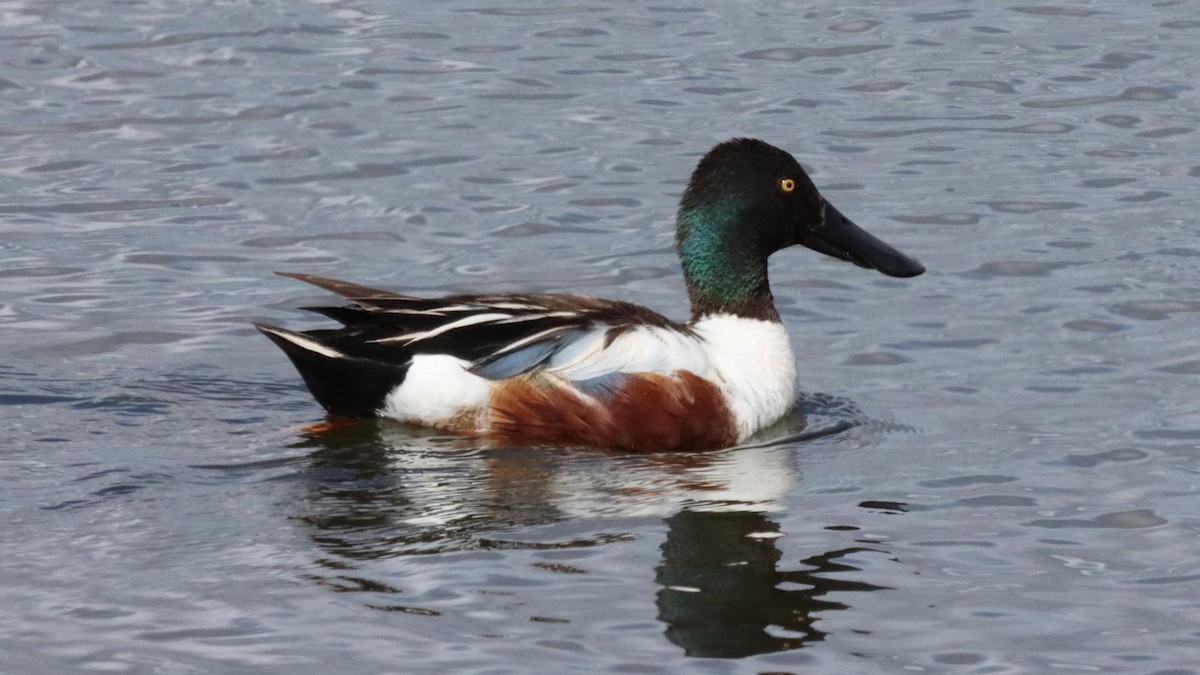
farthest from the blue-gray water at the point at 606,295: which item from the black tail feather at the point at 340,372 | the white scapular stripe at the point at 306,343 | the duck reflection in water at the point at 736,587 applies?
the white scapular stripe at the point at 306,343

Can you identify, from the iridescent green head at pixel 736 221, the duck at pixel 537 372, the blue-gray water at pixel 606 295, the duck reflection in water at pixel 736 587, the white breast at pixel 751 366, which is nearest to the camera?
the duck reflection in water at pixel 736 587

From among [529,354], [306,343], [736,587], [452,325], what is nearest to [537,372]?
[529,354]

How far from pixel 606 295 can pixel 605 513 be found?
2.85m

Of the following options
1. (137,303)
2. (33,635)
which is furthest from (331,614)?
(137,303)

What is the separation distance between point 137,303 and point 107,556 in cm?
325

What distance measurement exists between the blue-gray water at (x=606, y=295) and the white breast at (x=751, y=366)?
185 mm

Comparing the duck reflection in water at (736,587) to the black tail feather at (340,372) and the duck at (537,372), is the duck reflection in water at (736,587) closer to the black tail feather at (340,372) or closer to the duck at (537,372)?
the duck at (537,372)

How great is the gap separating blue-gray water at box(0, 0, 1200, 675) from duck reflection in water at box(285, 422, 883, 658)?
21 millimetres

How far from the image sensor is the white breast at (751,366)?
836 centimetres

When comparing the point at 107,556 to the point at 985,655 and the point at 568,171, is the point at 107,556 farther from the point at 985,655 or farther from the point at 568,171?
the point at 568,171

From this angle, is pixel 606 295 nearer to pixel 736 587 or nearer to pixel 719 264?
pixel 719 264

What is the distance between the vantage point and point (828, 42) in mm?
13945

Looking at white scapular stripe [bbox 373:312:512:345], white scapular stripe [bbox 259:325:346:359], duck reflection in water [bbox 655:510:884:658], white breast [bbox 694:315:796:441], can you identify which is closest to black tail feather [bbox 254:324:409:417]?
white scapular stripe [bbox 259:325:346:359]

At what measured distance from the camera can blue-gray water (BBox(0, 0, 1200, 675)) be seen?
631 cm
